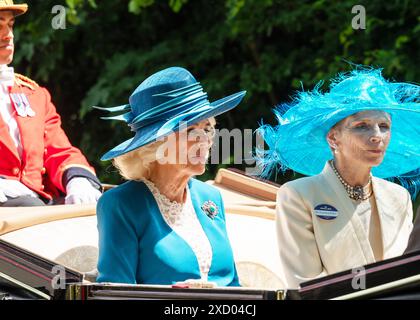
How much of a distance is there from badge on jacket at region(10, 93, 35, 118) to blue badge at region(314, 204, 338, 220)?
1448mm

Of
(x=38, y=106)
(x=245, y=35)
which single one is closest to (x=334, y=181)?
(x=38, y=106)

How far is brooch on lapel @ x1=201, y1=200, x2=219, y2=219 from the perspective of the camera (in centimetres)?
345

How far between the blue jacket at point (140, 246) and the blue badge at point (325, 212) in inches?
11.7

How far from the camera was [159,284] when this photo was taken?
321cm

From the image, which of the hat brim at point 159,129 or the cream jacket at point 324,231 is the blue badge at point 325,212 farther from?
the hat brim at point 159,129

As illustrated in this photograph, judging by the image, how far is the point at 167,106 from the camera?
336 cm

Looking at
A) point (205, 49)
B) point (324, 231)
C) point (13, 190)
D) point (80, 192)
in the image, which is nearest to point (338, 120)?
point (324, 231)

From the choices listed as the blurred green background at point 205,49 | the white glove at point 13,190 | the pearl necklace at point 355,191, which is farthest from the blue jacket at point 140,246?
the blurred green background at point 205,49

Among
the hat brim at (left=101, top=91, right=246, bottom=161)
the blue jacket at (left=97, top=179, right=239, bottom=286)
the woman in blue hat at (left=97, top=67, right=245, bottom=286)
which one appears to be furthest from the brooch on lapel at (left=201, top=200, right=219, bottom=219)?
the hat brim at (left=101, top=91, right=246, bottom=161)

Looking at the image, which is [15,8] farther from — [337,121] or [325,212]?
[325,212]

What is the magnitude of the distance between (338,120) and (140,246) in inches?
27.8

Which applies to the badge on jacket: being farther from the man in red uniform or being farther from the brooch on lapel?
the brooch on lapel

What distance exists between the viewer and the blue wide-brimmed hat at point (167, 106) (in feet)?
10.9
